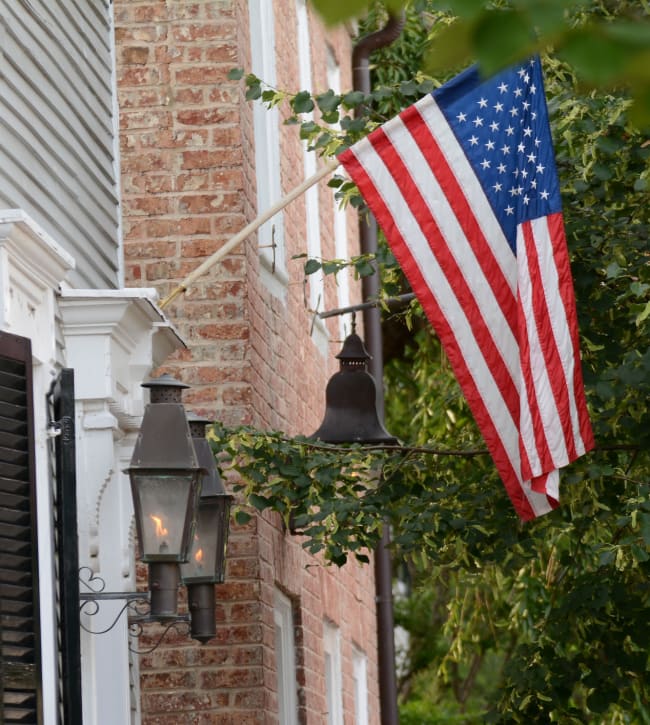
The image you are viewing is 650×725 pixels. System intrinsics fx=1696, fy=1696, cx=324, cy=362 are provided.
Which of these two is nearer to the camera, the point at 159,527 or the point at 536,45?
the point at 536,45

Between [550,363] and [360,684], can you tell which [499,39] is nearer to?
[550,363]

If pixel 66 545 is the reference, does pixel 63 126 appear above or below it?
above

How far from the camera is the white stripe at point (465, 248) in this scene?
253 inches

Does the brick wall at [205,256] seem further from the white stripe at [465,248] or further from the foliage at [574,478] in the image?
the white stripe at [465,248]

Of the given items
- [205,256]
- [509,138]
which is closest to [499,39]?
[509,138]

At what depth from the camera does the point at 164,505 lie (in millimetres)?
5617

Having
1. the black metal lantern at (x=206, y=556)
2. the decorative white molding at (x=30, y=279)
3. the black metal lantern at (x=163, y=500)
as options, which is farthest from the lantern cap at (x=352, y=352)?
the black metal lantern at (x=163, y=500)

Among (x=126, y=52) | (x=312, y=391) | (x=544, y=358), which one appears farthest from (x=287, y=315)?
(x=544, y=358)

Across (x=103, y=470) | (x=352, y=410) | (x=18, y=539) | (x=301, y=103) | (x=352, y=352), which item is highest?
(x=301, y=103)

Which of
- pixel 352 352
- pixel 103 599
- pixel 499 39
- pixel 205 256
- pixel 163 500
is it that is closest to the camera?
pixel 499 39

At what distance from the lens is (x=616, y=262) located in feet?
23.9

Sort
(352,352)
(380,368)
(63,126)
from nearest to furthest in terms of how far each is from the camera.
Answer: (63,126)
(352,352)
(380,368)

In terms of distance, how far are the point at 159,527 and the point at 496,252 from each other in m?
1.76

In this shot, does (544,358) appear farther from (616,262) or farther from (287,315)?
(287,315)
